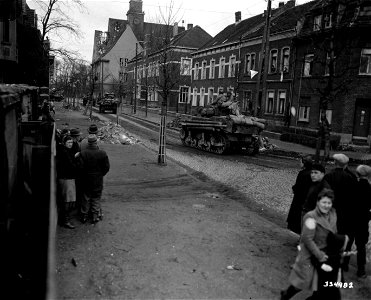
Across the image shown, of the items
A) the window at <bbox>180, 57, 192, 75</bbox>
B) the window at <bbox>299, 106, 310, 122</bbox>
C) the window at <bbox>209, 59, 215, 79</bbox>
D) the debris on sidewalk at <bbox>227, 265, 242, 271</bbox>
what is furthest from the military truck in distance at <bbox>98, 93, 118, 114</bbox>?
the debris on sidewalk at <bbox>227, 265, 242, 271</bbox>

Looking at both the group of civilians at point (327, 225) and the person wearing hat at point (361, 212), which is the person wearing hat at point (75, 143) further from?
the person wearing hat at point (361, 212)

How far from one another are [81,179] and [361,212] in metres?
4.90

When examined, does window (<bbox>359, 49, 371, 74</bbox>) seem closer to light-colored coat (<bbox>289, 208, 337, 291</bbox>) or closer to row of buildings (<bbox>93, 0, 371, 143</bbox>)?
row of buildings (<bbox>93, 0, 371, 143</bbox>)

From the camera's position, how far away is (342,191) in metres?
5.53

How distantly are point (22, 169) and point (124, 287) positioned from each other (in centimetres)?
226

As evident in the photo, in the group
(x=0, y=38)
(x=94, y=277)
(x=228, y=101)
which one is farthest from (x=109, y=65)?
(x=94, y=277)

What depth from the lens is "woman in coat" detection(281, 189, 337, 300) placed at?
415cm

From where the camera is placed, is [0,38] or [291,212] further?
[0,38]

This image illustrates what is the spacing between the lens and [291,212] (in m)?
6.65

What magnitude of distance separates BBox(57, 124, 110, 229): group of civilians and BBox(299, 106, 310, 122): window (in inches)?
906

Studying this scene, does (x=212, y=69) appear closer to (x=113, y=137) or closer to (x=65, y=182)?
(x=113, y=137)

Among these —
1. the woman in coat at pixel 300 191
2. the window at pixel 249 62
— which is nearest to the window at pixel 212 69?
the window at pixel 249 62

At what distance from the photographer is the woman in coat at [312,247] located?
4152mm

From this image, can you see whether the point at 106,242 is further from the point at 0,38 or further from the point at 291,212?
the point at 0,38
